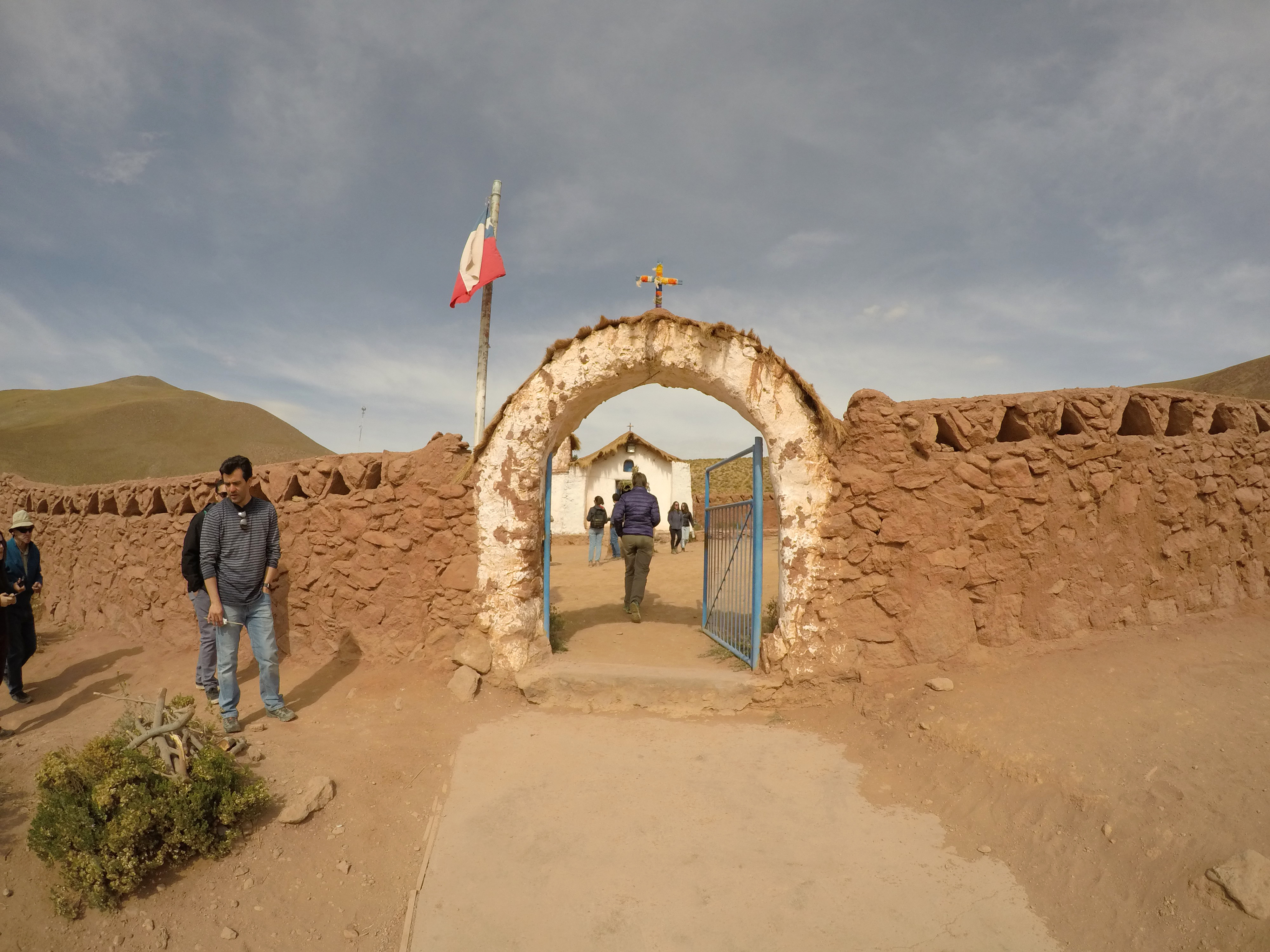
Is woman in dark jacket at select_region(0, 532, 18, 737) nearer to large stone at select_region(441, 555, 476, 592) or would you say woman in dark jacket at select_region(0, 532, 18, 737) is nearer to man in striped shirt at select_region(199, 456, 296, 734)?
man in striped shirt at select_region(199, 456, 296, 734)

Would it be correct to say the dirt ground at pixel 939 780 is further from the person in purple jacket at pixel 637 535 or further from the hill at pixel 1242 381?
the hill at pixel 1242 381

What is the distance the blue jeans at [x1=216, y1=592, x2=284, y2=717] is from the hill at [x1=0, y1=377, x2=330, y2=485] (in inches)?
1203

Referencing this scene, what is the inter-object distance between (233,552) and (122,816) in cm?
181

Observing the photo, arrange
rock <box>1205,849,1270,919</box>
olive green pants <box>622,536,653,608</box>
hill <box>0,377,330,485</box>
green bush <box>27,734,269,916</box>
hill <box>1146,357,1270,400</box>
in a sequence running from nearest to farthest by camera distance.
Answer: rock <box>1205,849,1270,919</box> < green bush <box>27,734,269,916</box> < olive green pants <box>622,536,653,608</box> < hill <box>1146,357,1270,400</box> < hill <box>0,377,330,485</box>

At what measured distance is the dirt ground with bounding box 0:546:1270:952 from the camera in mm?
2643

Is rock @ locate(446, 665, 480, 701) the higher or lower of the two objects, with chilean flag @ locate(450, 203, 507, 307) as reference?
lower

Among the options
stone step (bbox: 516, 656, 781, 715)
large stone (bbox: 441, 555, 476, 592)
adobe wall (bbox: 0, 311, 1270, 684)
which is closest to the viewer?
adobe wall (bbox: 0, 311, 1270, 684)

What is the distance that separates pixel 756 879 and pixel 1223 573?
177 inches

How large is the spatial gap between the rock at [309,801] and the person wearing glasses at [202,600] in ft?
3.97

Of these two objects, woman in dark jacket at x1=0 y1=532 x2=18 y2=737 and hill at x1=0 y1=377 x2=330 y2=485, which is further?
hill at x1=0 y1=377 x2=330 y2=485

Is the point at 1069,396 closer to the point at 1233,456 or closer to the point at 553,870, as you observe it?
the point at 1233,456

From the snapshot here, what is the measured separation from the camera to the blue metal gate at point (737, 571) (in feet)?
16.8

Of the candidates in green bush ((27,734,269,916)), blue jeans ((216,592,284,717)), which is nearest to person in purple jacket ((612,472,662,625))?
blue jeans ((216,592,284,717))

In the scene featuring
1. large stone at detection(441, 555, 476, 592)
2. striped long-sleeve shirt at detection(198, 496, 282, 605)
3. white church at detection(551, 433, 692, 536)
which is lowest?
large stone at detection(441, 555, 476, 592)
